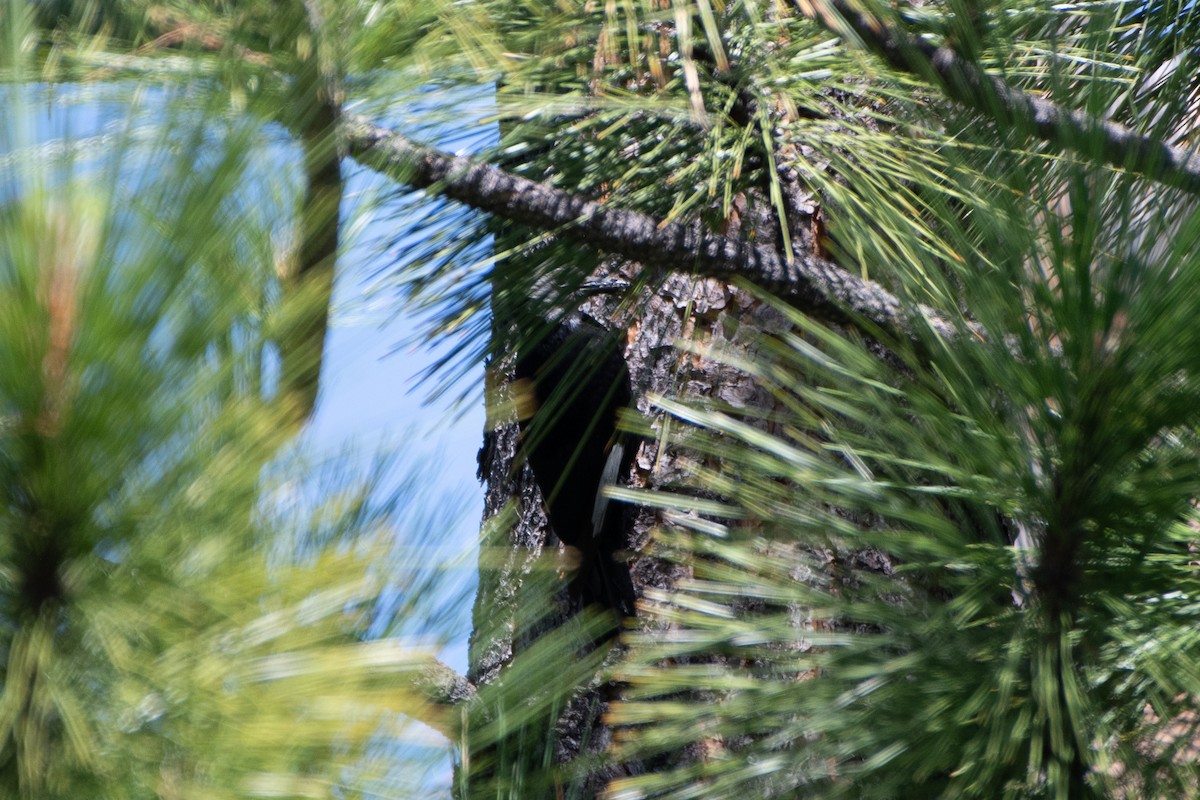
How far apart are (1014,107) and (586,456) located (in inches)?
30.2

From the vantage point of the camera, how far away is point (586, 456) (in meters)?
1.32

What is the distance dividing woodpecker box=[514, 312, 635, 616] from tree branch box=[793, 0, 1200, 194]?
1.65 ft

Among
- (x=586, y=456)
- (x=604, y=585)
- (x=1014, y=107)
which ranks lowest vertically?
(x=604, y=585)

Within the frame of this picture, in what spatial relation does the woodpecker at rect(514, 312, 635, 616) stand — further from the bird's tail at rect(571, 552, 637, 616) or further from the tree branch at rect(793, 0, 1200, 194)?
the tree branch at rect(793, 0, 1200, 194)

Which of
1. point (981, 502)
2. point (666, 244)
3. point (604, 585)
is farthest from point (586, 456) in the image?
point (981, 502)

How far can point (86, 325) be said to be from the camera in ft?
1.29

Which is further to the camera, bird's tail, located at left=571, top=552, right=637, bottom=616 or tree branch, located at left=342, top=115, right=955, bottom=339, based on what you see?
bird's tail, located at left=571, top=552, right=637, bottom=616

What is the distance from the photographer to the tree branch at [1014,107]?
0.58 m

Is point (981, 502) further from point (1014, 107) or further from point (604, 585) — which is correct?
point (604, 585)

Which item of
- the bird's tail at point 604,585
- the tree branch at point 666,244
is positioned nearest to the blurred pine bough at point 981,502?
the tree branch at point 666,244

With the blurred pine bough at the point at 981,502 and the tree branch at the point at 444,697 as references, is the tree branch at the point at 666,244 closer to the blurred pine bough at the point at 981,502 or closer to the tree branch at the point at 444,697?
the blurred pine bough at the point at 981,502

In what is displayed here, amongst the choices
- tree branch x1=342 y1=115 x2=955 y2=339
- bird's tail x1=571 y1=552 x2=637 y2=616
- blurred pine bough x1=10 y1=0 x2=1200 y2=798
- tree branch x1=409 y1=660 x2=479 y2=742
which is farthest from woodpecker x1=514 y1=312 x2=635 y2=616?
blurred pine bough x1=10 y1=0 x2=1200 y2=798

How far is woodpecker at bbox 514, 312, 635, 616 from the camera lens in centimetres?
125

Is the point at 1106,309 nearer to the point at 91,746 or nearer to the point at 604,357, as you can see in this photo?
the point at 91,746
